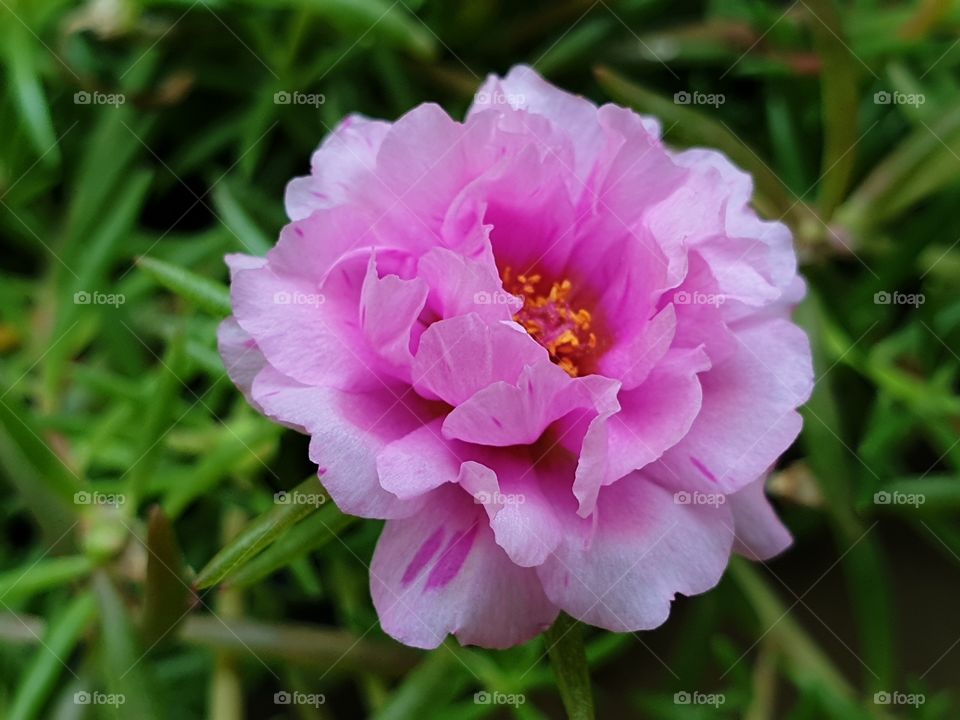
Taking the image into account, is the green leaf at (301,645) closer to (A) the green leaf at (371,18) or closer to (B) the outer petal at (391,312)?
(B) the outer petal at (391,312)

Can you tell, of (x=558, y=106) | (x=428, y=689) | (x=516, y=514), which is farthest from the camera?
(x=428, y=689)

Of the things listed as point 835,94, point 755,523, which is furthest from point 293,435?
point 835,94

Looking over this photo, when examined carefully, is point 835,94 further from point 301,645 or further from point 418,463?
point 301,645

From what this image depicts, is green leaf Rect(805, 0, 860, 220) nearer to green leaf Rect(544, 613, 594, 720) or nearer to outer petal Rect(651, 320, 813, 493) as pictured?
outer petal Rect(651, 320, 813, 493)

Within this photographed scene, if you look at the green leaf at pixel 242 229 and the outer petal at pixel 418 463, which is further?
the green leaf at pixel 242 229

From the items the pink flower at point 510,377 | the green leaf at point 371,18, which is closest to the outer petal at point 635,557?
the pink flower at point 510,377
